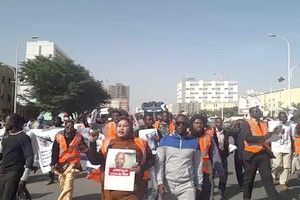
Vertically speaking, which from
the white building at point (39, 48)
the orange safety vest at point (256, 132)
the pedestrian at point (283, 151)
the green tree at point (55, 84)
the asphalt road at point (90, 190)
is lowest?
the asphalt road at point (90, 190)

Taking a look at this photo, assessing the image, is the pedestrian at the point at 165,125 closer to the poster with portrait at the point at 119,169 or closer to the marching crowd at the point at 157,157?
the marching crowd at the point at 157,157

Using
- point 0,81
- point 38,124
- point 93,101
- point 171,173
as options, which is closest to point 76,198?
point 171,173

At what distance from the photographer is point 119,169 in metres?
4.51

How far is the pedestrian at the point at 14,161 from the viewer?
A: 18.2 ft

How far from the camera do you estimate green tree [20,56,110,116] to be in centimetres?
4441

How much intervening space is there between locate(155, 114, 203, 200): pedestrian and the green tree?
39.6 meters

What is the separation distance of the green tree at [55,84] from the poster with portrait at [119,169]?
39.9m

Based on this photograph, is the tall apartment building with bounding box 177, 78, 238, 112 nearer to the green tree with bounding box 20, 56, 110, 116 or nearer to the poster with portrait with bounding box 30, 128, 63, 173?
the green tree with bounding box 20, 56, 110, 116

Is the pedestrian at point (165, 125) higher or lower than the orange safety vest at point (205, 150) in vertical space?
higher

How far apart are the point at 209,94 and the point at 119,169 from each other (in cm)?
13205

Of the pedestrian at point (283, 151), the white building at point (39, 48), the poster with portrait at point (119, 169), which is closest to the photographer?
the poster with portrait at point (119, 169)

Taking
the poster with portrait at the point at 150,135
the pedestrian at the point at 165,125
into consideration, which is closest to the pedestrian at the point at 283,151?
the pedestrian at the point at 165,125

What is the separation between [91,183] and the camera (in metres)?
10.5

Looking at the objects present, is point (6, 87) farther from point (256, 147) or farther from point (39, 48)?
point (39, 48)
